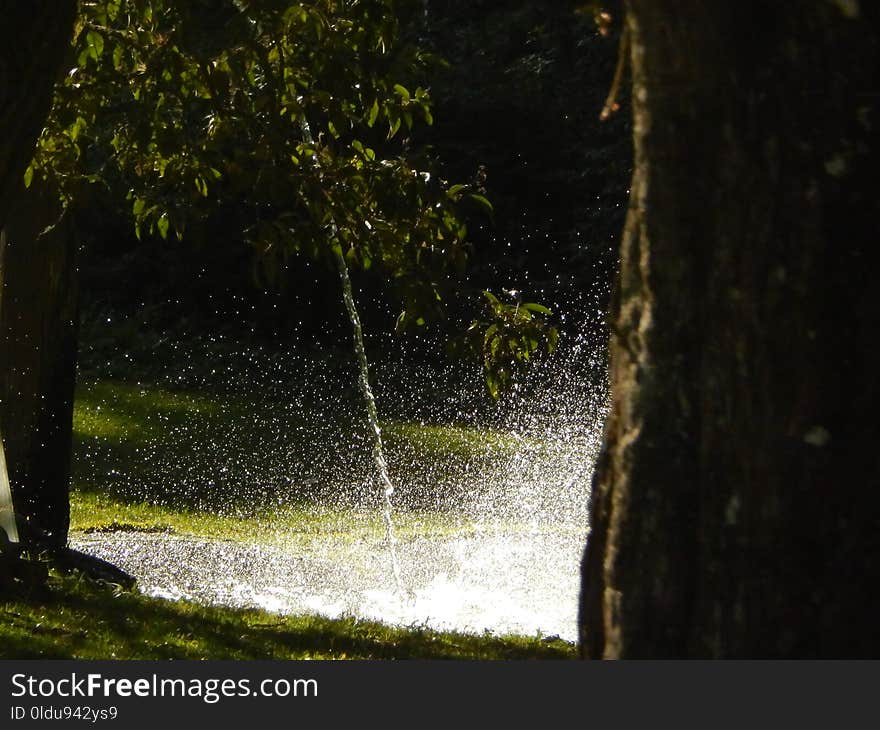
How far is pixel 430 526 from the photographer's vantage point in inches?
456

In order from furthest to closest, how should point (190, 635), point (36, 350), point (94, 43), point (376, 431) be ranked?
point (376, 431) < point (36, 350) < point (94, 43) < point (190, 635)

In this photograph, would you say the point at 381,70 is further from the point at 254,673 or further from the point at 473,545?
the point at 473,545

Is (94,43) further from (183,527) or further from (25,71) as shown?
(183,527)

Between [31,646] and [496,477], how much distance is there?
10.4 metres

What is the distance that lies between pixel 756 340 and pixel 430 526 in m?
9.45

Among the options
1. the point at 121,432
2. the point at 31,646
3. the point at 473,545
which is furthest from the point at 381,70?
the point at 121,432

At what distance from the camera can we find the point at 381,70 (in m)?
5.69

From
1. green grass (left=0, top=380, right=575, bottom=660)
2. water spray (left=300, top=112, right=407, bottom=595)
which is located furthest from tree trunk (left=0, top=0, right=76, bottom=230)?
water spray (left=300, top=112, right=407, bottom=595)

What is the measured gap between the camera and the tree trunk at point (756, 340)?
2211 millimetres

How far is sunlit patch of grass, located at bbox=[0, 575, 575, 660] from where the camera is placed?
4793 millimetres

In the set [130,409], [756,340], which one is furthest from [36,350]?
[130,409]

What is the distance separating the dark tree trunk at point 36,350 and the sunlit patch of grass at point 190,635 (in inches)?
61.4

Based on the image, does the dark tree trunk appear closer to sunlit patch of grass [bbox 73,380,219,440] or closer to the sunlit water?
the sunlit water

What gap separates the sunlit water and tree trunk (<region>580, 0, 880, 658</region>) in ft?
13.6
